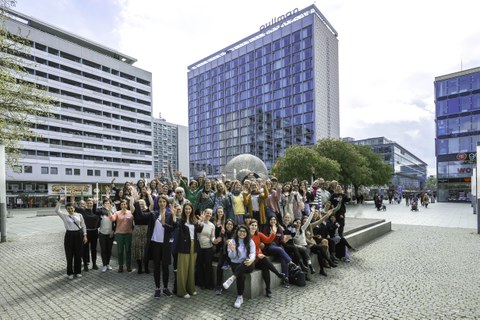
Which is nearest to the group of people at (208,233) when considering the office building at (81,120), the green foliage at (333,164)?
the green foliage at (333,164)

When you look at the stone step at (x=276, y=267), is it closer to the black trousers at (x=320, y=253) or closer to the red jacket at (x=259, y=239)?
the black trousers at (x=320, y=253)

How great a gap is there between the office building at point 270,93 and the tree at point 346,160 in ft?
112

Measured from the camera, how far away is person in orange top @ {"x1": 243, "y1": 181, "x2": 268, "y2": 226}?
8.23m

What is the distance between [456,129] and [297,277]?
54333mm

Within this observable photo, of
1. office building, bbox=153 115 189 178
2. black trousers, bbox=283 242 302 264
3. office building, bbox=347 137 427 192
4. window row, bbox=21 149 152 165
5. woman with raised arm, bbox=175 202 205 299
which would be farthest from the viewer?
office building, bbox=153 115 189 178

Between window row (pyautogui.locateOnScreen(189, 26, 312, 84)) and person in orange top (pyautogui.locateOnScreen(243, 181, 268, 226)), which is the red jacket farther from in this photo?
window row (pyautogui.locateOnScreen(189, 26, 312, 84))

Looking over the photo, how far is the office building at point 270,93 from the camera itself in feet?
251

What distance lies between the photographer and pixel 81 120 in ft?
209

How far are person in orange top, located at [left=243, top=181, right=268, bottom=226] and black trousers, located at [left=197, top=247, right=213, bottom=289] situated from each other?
1.93 meters

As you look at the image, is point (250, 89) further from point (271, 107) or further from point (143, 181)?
point (143, 181)

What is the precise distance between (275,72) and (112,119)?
153 ft

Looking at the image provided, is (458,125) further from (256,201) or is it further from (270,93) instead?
(256,201)

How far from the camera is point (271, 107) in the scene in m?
84.5

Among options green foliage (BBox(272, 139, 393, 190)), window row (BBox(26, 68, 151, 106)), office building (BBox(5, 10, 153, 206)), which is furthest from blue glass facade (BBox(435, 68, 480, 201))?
window row (BBox(26, 68, 151, 106))
